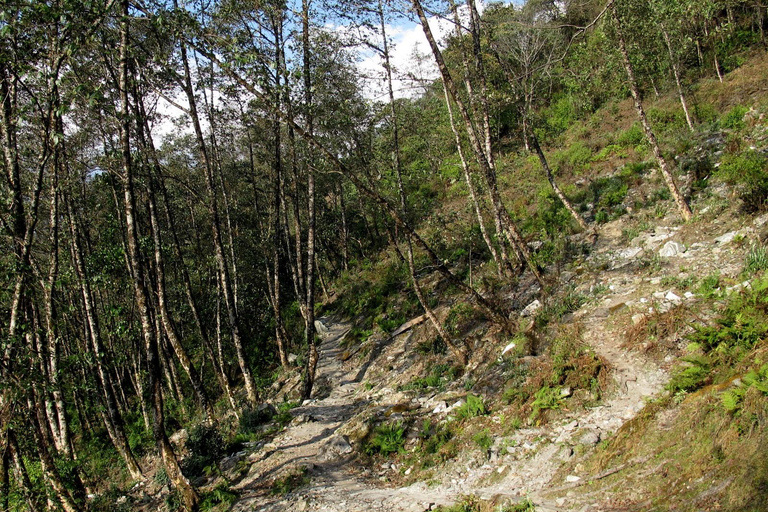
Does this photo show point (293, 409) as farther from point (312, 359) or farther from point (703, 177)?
point (703, 177)

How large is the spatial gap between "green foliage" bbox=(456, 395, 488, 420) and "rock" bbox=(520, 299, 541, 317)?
3.36m

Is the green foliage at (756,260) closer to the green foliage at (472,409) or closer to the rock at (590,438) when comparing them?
the rock at (590,438)

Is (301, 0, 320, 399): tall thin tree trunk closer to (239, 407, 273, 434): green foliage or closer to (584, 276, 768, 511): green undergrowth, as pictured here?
(239, 407, 273, 434): green foliage

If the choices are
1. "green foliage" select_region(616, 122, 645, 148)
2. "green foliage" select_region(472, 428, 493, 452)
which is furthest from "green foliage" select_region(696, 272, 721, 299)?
"green foliage" select_region(616, 122, 645, 148)

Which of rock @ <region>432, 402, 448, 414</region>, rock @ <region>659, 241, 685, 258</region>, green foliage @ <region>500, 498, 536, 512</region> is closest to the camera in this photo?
green foliage @ <region>500, 498, 536, 512</region>

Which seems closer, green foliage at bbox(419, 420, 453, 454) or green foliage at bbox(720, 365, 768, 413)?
green foliage at bbox(720, 365, 768, 413)

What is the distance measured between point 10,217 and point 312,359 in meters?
8.06

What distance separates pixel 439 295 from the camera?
15852 millimetres

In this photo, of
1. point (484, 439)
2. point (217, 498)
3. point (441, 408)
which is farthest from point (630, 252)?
point (217, 498)

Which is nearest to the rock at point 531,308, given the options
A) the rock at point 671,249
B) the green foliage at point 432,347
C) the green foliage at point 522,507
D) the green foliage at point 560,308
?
the green foliage at point 560,308

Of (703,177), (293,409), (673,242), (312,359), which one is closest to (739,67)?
(703,177)

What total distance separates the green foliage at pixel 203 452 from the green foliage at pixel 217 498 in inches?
55.2

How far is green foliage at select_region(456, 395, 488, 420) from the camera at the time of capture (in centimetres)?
771

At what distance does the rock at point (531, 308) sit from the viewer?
1058cm
